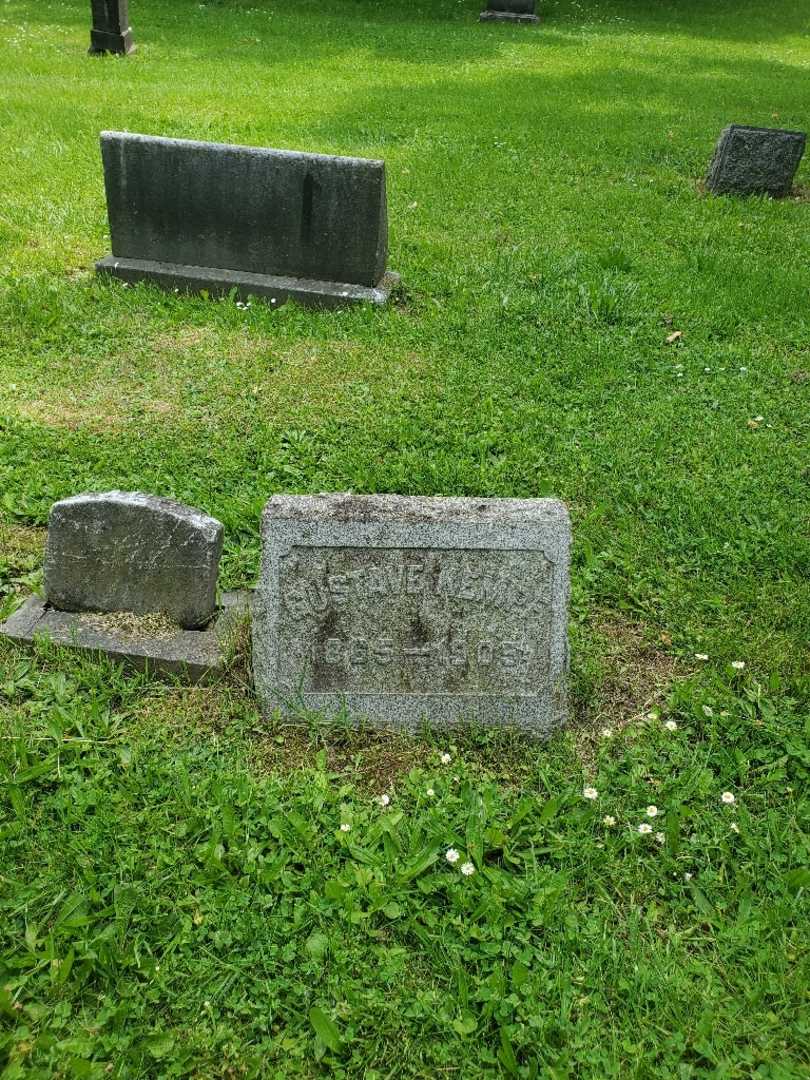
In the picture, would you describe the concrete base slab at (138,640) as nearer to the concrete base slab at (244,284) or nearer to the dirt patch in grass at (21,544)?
the dirt patch in grass at (21,544)

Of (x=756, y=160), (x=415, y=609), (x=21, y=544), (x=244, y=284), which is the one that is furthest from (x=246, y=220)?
(x=756, y=160)

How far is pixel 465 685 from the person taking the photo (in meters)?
2.98

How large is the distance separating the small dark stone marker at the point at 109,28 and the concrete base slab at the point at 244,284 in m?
8.92

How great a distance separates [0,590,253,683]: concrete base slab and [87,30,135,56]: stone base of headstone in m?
12.8

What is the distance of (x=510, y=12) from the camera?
17.8m

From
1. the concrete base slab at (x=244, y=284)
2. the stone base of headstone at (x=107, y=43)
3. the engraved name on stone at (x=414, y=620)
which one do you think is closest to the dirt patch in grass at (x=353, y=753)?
the engraved name on stone at (x=414, y=620)

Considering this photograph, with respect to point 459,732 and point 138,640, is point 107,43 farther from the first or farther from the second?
point 459,732

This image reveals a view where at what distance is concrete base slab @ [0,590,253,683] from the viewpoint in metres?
3.13

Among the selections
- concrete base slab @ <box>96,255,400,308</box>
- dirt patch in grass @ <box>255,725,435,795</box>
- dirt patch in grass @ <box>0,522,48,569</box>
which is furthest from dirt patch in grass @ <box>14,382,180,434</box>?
dirt patch in grass @ <box>255,725,435,795</box>

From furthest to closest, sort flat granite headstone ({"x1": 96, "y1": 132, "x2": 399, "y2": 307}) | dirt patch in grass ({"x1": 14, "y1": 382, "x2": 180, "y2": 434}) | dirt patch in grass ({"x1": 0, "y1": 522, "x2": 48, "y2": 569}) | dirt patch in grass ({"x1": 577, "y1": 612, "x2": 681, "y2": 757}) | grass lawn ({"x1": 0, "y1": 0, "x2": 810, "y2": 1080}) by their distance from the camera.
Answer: flat granite headstone ({"x1": 96, "y1": 132, "x2": 399, "y2": 307})
dirt patch in grass ({"x1": 14, "y1": 382, "x2": 180, "y2": 434})
dirt patch in grass ({"x1": 0, "y1": 522, "x2": 48, "y2": 569})
dirt patch in grass ({"x1": 577, "y1": 612, "x2": 681, "y2": 757})
grass lawn ({"x1": 0, "y1": 0, "x2": 810, "y2": 1080})

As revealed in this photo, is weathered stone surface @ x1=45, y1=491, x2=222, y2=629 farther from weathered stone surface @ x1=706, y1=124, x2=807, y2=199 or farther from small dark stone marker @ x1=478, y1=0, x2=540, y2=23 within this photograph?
small dark stone marker @ x1=478, y1=0, x2=540, y2=23

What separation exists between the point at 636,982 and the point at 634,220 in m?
7.15

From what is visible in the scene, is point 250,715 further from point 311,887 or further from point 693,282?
point 693,282

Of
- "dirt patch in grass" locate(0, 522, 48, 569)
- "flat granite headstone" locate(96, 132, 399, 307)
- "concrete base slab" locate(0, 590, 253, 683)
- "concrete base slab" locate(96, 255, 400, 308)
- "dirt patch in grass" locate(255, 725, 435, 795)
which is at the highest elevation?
"flat granite headstone" locate(96, 132, 399, 307)
